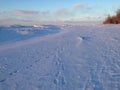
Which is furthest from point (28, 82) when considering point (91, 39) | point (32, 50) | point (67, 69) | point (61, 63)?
point (91, 39)

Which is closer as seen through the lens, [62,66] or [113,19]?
[62,66]

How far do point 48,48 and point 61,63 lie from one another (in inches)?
99.9

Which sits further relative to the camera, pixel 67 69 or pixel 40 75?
pixel 67 69

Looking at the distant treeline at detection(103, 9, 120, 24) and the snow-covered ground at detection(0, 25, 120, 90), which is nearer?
the snow-covered ground at detection(0, 25, 120, 90)

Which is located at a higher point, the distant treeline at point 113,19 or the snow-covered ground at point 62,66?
the snow-covered ground at point 62,66

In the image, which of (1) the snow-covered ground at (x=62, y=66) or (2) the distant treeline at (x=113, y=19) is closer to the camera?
(1) the snow-covered ground at (x=62, y=66)

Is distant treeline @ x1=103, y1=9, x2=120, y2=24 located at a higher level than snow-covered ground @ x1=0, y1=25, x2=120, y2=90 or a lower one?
lower

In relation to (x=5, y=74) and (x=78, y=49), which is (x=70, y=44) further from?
(x=5, y=74)

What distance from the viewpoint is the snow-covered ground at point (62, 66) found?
5661 mm

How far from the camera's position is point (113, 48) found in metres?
9.36

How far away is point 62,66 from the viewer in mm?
7145

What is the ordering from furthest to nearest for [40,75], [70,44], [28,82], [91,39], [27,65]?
[91,39]
[70,44]
[27,65]
[40,75]
[28,82]

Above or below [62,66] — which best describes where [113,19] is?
below

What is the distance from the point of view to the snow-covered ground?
223 inches
